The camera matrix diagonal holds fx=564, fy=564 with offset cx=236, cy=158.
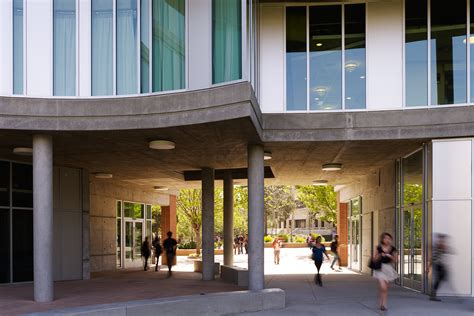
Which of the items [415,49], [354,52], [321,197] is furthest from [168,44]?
Result: [321,197]

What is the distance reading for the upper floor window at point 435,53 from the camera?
48.4 feet

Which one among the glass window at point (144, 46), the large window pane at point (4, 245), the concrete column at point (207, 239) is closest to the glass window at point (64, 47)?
the glass window at point (144, 46)

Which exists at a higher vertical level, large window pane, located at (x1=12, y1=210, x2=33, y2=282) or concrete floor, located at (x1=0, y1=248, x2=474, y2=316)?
large window pane, located at (x1=12, y1=210, x2=33, y2=282)

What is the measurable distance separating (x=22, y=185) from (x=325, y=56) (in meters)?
10.3

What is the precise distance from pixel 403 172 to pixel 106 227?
1393 cm

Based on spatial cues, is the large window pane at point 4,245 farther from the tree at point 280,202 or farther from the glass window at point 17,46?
the tree at point 280,202

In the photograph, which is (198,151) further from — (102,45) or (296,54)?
(102,45)

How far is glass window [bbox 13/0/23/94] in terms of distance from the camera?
1349cm

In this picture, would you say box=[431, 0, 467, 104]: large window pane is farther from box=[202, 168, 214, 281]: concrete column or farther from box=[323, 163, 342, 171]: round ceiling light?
box=[202, 168, 214, 281]: concrete column

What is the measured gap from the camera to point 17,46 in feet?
44.5

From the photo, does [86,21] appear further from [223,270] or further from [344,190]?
[344,190]

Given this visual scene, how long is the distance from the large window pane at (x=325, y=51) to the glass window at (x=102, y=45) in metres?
5.38

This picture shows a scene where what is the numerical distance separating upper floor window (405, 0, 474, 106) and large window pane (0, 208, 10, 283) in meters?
12.3

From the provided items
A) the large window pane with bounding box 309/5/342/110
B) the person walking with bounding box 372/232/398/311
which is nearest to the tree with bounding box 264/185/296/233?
the large window pane with bounding box 309/5/342/110
